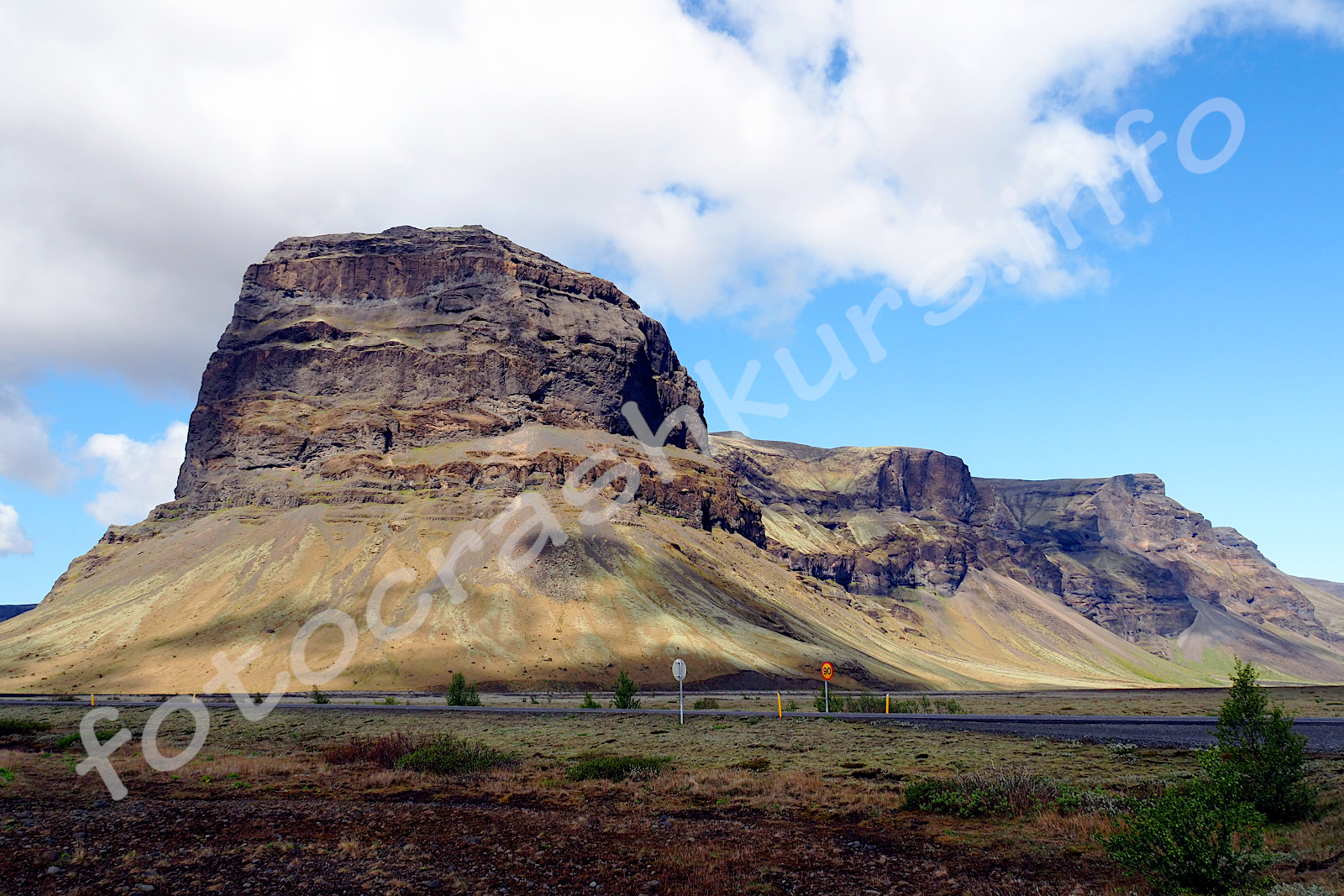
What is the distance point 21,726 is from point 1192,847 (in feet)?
155

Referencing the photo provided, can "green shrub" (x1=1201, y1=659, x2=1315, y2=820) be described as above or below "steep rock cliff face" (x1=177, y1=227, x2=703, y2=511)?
below

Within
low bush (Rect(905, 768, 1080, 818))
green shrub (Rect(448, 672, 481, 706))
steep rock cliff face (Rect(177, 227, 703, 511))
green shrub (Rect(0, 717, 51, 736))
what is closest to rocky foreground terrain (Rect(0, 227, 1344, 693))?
steep rock cliff face (Rect(177, 227, 703, 511))

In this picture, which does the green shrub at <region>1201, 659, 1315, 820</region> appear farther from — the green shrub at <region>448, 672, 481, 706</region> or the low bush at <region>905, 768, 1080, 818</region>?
the green shrub at <region>448, 672, 481, 706</region>

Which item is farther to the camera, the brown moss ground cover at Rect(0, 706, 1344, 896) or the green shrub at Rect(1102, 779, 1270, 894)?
the brown moss ground cover at Rect(0, 706, 1344, 896)

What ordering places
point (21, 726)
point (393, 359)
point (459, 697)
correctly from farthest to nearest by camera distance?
point (393, 359) < point (459, 697) < point (21, 726)

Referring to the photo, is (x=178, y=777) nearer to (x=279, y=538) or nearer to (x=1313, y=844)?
(x=1313, y=844)

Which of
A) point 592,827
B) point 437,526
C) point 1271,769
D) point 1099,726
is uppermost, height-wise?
point 437,526

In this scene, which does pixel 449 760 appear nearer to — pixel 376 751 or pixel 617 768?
pixel 376 751

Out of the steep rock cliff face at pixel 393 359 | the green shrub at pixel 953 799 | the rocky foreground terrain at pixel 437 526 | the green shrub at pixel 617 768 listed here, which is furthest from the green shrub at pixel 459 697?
the steep rock cliff face at pixel 393 359

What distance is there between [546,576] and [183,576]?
2316 inches

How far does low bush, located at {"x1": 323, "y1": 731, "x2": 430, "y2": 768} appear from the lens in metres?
25.3

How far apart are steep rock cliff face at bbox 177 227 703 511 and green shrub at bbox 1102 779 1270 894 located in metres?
156

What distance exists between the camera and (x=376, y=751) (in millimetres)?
26438

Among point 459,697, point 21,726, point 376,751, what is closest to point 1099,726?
point 376,751
